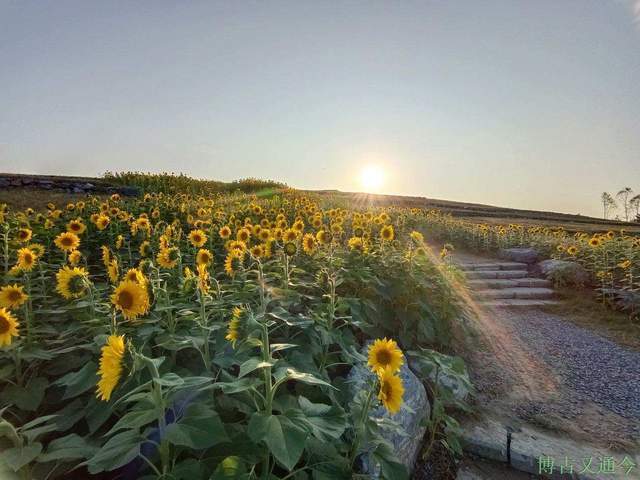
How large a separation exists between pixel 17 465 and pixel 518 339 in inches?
233

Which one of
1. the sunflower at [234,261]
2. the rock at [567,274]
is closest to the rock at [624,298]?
the rock at [567,274]

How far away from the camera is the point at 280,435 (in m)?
1.45

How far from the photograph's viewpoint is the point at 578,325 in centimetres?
672

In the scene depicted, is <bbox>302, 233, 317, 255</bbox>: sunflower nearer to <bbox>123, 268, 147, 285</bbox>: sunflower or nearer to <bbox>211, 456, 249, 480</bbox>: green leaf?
<bbox>123, 268, 147, 285</bbox>: sunflower

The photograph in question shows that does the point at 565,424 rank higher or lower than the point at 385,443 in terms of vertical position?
lower

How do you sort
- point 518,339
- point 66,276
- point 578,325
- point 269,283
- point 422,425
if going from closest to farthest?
point 66,276 → point 422,425 → point 269,283 → point 518,339 → point 578,325

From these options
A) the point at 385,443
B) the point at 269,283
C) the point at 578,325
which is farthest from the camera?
the point at 578,325

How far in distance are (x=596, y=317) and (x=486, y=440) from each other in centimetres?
527

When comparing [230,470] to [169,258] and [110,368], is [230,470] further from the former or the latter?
[169,258]

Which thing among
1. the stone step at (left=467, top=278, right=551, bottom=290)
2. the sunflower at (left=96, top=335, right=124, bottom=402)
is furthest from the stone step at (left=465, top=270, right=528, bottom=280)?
the sunflower at (left=96, top=335, right=124, bottom=402)

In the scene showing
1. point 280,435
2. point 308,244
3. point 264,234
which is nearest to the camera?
point 280,435

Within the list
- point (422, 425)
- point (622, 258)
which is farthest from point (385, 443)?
point (622, 258)

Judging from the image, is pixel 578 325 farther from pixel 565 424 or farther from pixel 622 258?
pixel 565 424

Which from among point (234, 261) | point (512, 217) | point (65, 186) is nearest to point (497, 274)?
point (234, 261)
